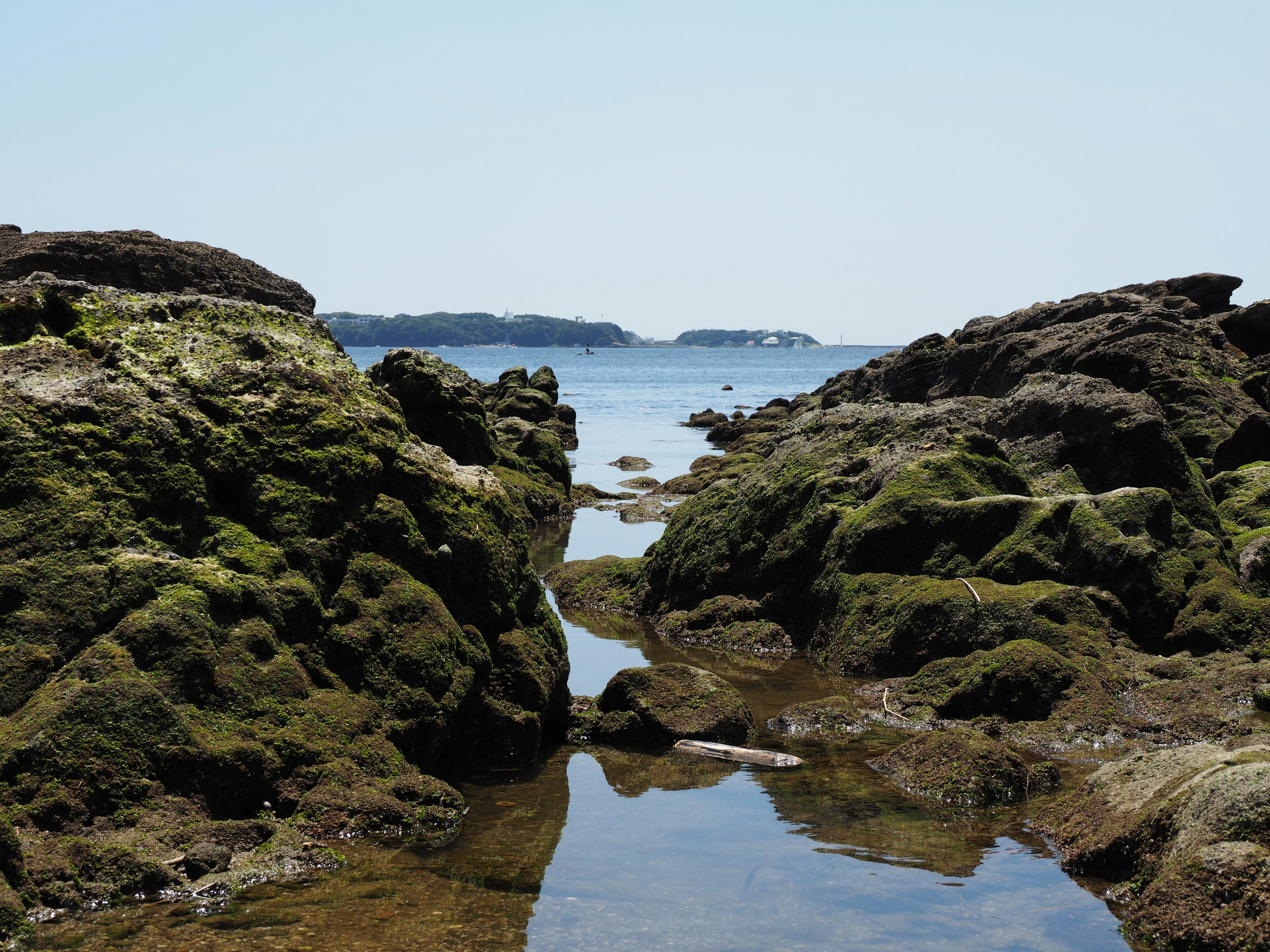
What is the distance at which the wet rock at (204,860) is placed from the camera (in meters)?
8.07

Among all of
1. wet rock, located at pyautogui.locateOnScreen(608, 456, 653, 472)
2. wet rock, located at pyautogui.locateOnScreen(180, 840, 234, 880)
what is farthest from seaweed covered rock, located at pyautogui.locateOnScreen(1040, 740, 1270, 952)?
wet rock, located at pyautogui.locateOnScreen(608, 456, 653, 472)

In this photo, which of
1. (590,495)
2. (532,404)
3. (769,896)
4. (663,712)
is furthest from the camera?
(532,404)

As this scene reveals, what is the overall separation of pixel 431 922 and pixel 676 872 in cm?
217

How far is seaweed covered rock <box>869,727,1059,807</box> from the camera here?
10859 millimetres

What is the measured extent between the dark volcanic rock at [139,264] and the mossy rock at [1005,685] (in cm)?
1737

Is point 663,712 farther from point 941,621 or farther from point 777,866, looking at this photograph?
point 941,621

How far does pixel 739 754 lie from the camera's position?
12148mm

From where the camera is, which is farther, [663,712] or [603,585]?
[603,585]

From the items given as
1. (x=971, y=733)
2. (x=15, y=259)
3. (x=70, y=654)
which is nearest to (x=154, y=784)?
(x=70, y=654)

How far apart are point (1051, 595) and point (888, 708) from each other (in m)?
2.92

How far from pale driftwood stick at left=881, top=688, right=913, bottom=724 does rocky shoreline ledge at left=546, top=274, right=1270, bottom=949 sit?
0.04 meters

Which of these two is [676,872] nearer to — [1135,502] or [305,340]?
[305,340]

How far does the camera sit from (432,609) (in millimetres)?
11219

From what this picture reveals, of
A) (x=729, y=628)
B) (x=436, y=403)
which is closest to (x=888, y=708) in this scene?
(x=729, y=628)
